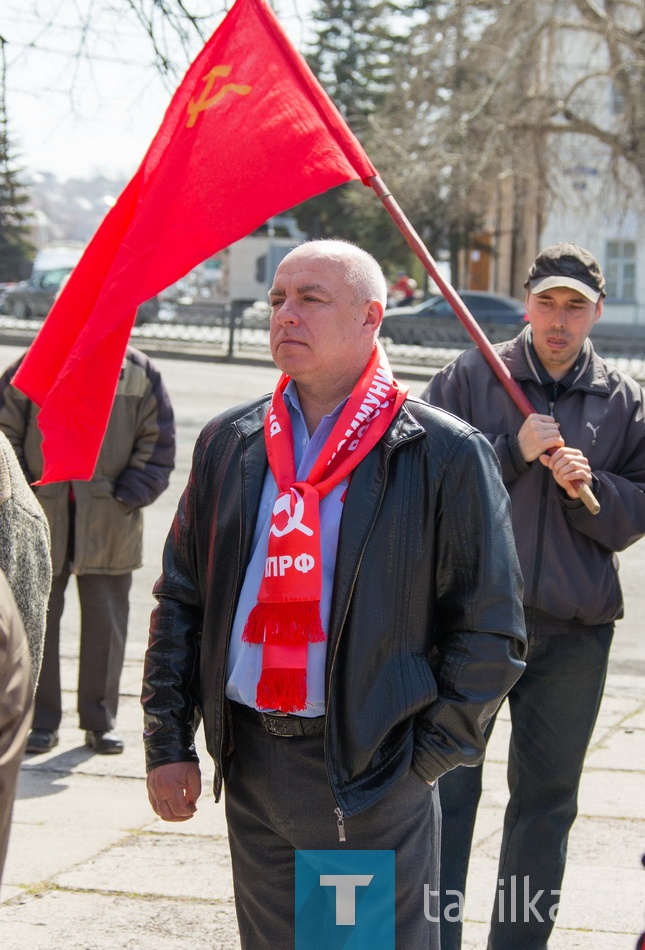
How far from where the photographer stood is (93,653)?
6.12m

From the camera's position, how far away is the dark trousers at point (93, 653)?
19.7 feet

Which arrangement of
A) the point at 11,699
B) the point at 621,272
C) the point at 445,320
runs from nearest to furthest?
the point at 11,699, the point at 445,320, the point at 621,272

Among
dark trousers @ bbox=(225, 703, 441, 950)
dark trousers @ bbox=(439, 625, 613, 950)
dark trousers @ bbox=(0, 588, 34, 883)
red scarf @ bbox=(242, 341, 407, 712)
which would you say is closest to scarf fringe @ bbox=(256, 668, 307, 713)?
red scarf @ bbox=(242, 341, 407, 712)

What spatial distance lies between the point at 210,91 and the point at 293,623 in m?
1.78

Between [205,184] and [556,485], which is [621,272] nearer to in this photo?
[556,485]

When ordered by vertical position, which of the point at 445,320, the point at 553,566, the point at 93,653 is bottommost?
the point at 93,653

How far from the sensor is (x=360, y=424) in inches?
114

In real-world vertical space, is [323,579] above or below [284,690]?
above

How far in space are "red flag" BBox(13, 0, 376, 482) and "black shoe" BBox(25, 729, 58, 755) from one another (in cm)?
252

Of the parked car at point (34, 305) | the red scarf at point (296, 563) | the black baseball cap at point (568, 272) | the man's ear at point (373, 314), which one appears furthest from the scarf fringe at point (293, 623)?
the parked car at point (34, 305)

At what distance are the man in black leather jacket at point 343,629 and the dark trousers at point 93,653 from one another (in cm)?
307

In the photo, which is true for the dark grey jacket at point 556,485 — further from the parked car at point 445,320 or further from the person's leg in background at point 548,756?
the parked car at point 445,320

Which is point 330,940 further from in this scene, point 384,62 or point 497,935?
point 384,62

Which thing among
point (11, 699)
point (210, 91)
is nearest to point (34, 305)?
point (210, 91)
